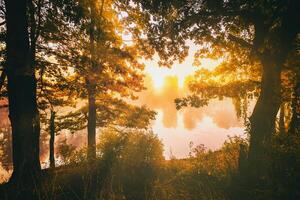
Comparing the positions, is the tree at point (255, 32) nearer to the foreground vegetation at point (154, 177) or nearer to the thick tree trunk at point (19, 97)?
the foreground vegetation at point (154, 177)

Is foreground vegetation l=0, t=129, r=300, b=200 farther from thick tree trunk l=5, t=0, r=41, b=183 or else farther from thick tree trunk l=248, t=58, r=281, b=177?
thick tree trunk l=5, t=0, r=41, b=183

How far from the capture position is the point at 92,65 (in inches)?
359

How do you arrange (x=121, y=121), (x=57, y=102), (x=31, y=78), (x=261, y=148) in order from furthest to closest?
A: (x=121, y=121) < (x=57, y=102) < (x=31, y=78) < (x=261, y=148)

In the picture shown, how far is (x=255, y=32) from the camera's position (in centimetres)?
665

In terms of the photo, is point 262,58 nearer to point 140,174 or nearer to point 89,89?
point 140,174

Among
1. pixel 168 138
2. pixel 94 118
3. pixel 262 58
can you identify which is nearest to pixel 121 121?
pixel 94 118

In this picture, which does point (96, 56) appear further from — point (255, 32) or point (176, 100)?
point (255, 32)

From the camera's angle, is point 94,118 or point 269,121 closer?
point 269,121

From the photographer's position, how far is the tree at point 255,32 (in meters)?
5.74

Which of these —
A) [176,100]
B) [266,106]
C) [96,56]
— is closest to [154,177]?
[176,100]

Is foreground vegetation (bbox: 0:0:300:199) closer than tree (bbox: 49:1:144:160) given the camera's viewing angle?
Yes

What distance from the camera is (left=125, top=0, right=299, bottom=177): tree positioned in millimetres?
5742

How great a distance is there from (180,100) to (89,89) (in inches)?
142

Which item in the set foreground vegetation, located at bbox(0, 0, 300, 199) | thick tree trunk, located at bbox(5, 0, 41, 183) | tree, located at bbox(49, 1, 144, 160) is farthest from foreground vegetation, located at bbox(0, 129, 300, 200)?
tree, located at bbox(49, 1, 144, 160)
